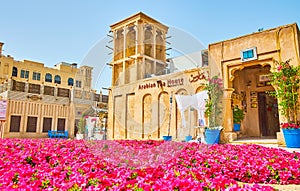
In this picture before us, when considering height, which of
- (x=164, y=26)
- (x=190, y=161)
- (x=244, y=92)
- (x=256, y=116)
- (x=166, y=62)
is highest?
(x=164, y=26)

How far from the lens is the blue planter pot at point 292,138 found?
23.3ft

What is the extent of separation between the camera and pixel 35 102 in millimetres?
23922

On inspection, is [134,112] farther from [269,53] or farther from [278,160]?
[278,160]

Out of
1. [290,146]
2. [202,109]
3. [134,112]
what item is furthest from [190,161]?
[134,112]

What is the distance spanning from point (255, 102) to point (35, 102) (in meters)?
21.2

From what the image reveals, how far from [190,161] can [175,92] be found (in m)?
8.37

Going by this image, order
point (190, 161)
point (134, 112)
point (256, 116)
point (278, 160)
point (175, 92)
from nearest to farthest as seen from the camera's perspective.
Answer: point (278, 160) → point (190, 161) → point (256, 116) → point (175, 92) → point (134, 112)

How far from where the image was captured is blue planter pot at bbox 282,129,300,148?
7094mm

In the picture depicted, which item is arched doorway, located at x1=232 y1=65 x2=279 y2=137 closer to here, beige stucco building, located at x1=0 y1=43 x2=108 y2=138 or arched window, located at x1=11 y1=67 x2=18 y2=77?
beige stucco building, located at x1=0 y1=43 x2=108 y2=138

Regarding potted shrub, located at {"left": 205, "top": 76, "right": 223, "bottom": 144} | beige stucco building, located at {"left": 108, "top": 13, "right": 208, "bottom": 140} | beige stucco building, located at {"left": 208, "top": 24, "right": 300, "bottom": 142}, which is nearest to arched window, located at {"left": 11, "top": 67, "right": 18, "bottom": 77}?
beige stucco building, located at {"left": 108, "top": 13, "right": 208, "bottom": 140}

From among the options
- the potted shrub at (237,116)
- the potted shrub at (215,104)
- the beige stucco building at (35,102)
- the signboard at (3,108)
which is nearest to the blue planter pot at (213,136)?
the potted shrub at (215,104)

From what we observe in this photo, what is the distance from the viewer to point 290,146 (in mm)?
7164

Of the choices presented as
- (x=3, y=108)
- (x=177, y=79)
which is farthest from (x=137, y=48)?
(x=3, y=108)

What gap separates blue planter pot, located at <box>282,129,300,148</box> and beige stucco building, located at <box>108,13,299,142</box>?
1749mm
